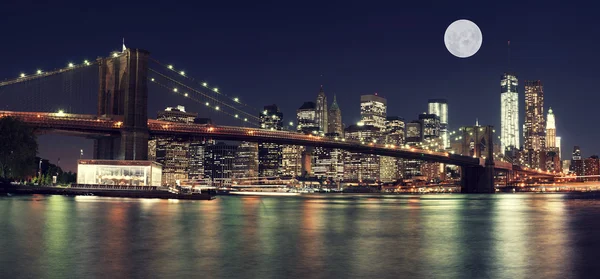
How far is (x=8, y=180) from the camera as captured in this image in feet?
242

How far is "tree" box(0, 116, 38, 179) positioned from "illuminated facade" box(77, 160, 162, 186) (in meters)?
6.23

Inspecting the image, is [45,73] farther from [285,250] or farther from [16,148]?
[285,250]

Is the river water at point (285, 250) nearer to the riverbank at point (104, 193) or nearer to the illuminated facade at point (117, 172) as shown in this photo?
the riverbank at point (104, 193)

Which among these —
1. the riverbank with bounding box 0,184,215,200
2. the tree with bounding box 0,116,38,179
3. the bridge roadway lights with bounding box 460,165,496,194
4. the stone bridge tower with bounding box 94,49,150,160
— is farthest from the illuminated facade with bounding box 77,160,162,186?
the bridge roadway lights with bounding box 460,165,496,194

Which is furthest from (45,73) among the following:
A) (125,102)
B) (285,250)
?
(285,250)

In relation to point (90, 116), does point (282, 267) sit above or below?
below

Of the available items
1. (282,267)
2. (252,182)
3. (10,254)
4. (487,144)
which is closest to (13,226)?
(10,254)

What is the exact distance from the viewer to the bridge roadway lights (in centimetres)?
13750

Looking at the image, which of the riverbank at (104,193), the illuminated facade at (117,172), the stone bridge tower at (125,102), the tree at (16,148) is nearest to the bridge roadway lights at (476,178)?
the riverbank at (104,193)

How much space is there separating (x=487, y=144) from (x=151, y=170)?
3743 inches

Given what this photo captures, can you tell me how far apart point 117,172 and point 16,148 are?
11.3 meters

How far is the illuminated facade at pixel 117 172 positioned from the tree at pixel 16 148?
623cm

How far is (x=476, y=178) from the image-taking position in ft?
460

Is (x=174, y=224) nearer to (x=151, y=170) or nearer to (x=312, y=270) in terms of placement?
(x=312, y=270)
